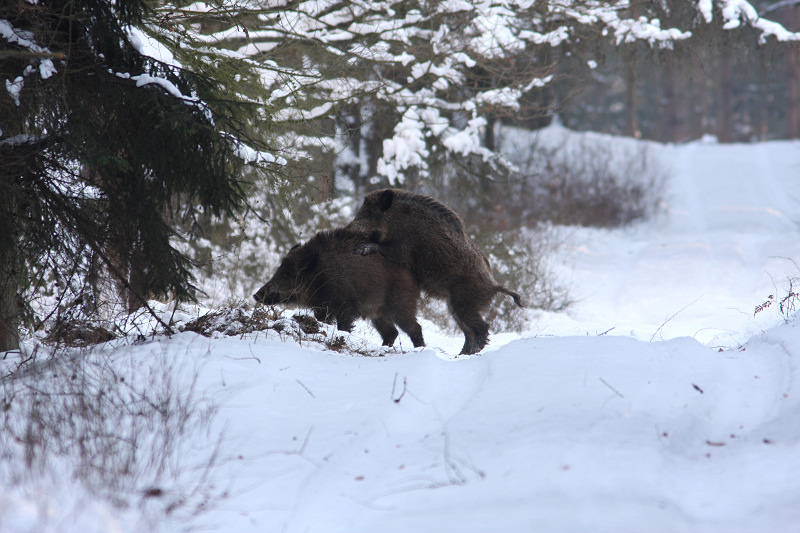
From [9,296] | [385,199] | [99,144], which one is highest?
[99,144]

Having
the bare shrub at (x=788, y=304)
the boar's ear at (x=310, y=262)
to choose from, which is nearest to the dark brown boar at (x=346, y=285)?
the boar's ear at (x=310, y=262)

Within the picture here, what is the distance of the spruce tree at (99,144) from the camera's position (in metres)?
4.95

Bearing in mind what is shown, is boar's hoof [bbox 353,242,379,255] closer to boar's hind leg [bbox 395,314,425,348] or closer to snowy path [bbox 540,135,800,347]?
boar's hind leg [bbox 395,314,425,348]

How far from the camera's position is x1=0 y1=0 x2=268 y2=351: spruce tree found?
16.3 ft

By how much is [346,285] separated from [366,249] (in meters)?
0.42

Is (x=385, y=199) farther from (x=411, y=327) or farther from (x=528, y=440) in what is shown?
(x=528, y=440)

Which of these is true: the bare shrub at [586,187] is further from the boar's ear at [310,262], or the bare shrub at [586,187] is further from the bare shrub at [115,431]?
the bare shrub at [115,431]

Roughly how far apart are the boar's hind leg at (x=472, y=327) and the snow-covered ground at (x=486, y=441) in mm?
1525

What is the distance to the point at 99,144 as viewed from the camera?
4832 millimetres

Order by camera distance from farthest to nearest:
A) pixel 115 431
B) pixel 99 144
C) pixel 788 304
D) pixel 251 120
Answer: pixel 251 120 → pixel 788 304 → pixel 99 144 → pixel 115 431

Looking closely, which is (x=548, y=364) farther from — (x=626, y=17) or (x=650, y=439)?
(x=626, y=17)

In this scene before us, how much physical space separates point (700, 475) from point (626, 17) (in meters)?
11.0

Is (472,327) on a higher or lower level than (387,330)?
higher

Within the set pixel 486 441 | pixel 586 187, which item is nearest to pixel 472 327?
pixel 486 441
